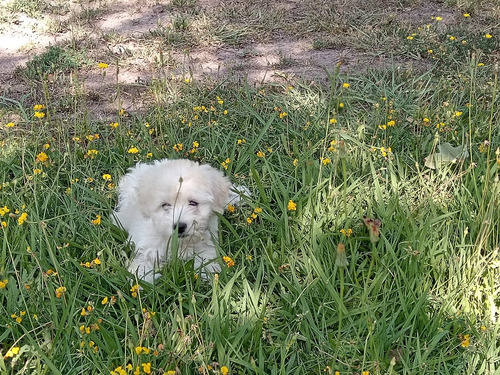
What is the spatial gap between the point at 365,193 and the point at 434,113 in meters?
1.01

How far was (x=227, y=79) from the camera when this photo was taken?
4.06m

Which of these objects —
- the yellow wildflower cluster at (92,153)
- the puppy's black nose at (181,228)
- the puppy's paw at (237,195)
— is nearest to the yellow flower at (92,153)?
the yellow wildflower cluster at (92,153)

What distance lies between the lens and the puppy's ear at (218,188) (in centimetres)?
266

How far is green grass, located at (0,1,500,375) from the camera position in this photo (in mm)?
2018

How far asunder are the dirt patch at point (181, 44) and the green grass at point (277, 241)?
0.89 ft

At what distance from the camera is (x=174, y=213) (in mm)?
2477

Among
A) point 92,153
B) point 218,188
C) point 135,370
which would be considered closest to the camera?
point 135,370

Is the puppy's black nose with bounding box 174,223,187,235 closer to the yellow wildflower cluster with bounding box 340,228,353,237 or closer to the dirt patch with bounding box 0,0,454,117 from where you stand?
the yellow wildflower cluster with bounding box 340,228,353,237

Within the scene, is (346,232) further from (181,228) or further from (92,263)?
(92,263)

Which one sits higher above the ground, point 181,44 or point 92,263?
point 181,44

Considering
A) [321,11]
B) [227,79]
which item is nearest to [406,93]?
[227,79]

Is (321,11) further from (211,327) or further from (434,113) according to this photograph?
(211,327)

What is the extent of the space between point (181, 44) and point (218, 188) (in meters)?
2.38

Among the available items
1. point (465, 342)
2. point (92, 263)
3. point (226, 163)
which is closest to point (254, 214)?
point (226, 163)
